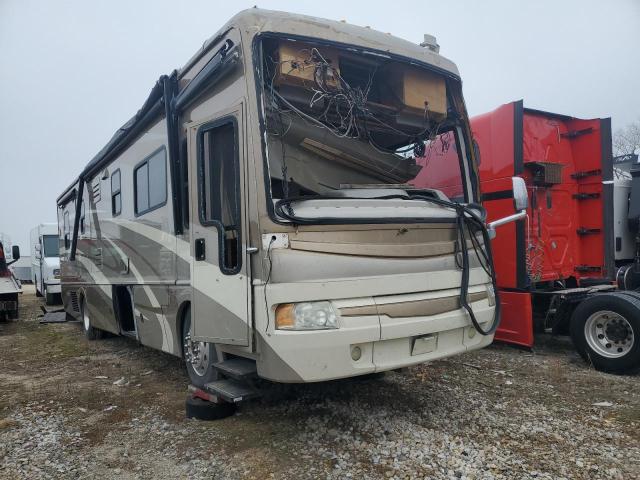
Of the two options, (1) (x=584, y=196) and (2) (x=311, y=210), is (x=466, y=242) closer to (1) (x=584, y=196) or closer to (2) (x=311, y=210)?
(2) (x=311, y=210)

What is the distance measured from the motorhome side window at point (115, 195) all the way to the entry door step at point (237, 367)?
3554 mm

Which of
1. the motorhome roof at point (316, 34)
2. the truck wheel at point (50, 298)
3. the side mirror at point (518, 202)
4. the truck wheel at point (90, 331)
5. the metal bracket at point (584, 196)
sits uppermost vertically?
the motorhome roof at point (316, 34)

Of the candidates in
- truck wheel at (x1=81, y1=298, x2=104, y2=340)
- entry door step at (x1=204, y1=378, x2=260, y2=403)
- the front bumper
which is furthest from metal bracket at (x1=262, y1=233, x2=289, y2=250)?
truck wheel at (x1=81, y1=298, x2=104, y2=340)

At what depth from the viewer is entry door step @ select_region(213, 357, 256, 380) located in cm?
367

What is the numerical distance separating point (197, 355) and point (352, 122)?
262cm

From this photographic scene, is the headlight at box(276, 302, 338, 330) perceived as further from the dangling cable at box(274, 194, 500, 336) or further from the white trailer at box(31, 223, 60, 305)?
the white trailer at box(31, 223, 60, 305)

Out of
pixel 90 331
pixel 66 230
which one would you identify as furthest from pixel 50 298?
pixel 90 331

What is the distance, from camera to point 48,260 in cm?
1592

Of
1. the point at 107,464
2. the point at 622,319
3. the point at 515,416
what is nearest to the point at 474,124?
the point at 622,319

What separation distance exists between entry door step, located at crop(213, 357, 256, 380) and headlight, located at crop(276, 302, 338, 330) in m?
0.57

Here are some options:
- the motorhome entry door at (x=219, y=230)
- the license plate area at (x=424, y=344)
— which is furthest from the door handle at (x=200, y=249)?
the license plate area at (x=424, y=344)

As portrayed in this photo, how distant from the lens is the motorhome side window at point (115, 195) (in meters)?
6.70

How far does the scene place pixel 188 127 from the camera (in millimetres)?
4211

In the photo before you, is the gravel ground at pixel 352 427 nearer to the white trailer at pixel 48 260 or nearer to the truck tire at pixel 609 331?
the truck tire at pixel 609 331
